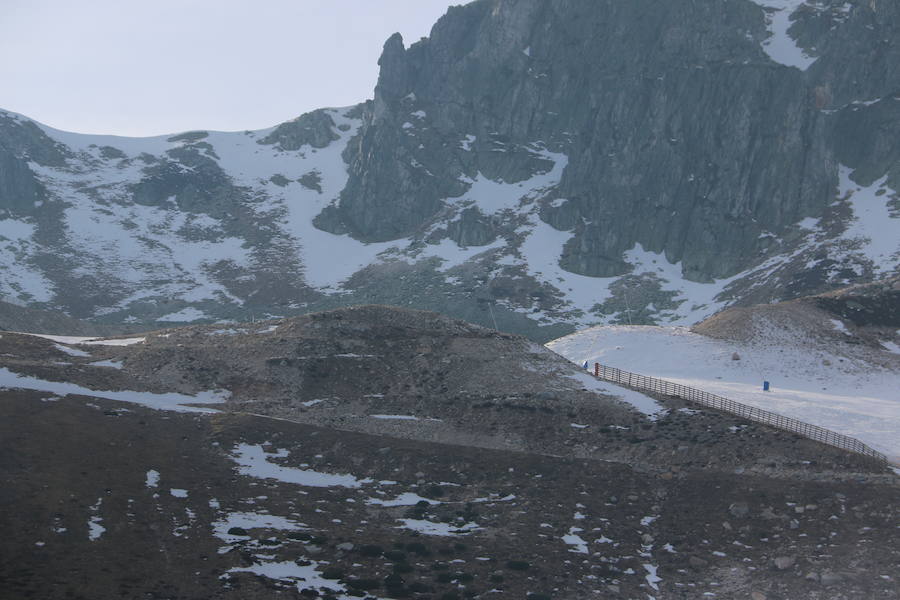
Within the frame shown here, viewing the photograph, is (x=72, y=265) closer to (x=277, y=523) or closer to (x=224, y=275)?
(x=224, y=275)

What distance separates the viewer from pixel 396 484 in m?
48.0

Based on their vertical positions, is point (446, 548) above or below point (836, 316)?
below

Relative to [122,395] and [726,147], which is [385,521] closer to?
[122,395]

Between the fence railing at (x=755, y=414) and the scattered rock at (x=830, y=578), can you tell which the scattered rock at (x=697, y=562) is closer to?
the scattered rock at (x=830, y=578)

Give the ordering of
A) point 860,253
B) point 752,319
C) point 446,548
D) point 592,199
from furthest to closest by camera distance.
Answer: point 592,199, point 860,253, point 752,319, point 446,548

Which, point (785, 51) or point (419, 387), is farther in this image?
point (785, 51)

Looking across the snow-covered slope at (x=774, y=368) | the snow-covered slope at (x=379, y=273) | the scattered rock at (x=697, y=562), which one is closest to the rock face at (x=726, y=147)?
the snow-covered slope at (x=379, y=273)

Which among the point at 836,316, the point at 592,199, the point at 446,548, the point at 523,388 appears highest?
the point at 592,199

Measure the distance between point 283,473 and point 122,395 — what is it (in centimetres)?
1569

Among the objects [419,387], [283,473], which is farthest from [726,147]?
[283,473]

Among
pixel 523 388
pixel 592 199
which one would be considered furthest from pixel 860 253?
pixel 523 388

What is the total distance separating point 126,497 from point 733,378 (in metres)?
53.4

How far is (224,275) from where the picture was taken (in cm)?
18762

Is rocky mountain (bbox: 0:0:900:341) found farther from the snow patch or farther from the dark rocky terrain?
the dark rocky terrain
